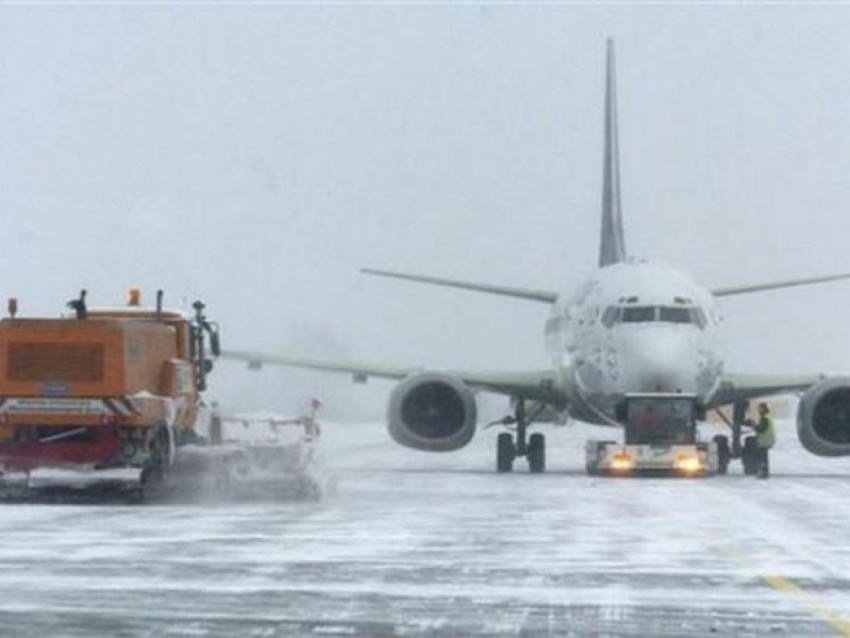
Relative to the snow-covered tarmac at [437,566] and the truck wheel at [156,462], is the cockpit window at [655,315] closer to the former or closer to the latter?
the snow-covered tarmac at [437,566]

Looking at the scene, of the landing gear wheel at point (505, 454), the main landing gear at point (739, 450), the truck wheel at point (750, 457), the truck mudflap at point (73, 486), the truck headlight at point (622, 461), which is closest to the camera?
the truck mudflap at point (73, 486)

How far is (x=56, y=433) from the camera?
29125mm

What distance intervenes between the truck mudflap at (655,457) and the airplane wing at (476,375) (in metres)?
5.23

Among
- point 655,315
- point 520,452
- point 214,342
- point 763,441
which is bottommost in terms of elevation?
point 520,452

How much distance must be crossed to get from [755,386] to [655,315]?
3.89 m

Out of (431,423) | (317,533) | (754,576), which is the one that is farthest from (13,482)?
(754,576)

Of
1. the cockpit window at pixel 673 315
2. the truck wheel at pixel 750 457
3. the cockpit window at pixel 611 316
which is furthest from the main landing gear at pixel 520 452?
the truck wheel at pixel 750 457

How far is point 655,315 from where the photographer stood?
40562mm

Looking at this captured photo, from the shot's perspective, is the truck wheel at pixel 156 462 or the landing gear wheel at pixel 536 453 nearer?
the truck wheel at pixel 156 462

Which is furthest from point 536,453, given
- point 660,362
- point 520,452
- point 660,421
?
point 660,362

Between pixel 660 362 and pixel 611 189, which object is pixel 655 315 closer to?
pixel 660 362

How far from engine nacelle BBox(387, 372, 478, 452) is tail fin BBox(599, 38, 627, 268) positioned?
1184 cm

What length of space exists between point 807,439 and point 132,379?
16.2m

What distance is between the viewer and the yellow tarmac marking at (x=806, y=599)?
46.6 feet
